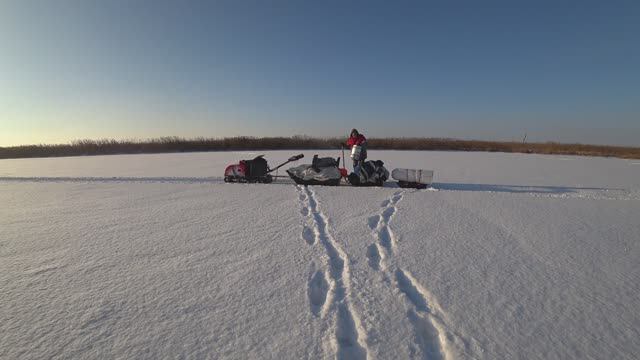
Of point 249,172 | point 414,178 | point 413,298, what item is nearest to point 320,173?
point 249,172

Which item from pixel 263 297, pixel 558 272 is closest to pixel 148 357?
pixel 263 297

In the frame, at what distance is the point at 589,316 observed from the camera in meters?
2.17

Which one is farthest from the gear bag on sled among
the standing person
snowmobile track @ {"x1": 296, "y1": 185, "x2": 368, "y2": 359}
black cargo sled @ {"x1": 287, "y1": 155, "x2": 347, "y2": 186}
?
snowmobile track @ {"x1": 296, "y1": 185, "x2": 368, "y2": 359}

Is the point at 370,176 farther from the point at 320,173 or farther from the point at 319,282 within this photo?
the point at 319,282

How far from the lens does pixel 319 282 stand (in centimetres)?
264

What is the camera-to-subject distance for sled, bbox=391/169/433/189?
279 inches

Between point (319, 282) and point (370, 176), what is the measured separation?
4886mm

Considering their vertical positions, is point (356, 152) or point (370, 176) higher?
point (356, 152)

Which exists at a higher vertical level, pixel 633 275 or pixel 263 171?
pixel 263 171

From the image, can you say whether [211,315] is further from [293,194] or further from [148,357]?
[293,194]

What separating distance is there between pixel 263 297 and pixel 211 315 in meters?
0.40

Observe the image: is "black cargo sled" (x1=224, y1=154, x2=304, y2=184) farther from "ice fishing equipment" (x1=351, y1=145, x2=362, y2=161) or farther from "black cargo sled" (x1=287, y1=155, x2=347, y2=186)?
"ice fishing equipment" (x1=351, y1=145, x2=362, y2=161)

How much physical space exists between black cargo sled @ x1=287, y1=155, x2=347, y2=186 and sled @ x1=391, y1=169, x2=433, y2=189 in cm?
132

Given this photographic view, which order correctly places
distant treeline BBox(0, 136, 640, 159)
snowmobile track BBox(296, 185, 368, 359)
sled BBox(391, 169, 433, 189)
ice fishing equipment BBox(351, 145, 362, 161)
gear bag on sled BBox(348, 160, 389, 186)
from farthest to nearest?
1. distant treeline BBox(0, 136, 640, 159)
2. ice fishing equipment BBox(351, 145, 362, 161)
3. gear bag on sled BBox(348, 160, 389, 186)
4. sled BBox(391, 169, 433, 189)
5. snowmobile track BBox(296, 185, 368, 359)
